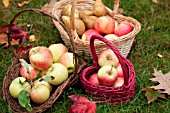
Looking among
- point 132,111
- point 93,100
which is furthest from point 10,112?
point 132,111

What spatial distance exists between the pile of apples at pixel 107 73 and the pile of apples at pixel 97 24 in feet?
0.91

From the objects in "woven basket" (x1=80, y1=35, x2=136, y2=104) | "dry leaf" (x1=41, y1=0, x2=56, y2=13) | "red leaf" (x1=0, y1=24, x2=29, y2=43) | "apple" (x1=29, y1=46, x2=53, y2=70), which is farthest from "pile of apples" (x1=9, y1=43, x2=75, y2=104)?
"dry leaf" (x1=41, y1=0, x2=56, y2=13)

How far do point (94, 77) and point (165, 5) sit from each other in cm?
149

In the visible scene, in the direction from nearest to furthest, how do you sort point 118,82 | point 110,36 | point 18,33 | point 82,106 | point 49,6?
point 82,106 → point 118,82 → point 110,36 → point 18,33 → point 49,6

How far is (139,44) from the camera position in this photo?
301 centimetres

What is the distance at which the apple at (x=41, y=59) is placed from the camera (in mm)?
A: 2383

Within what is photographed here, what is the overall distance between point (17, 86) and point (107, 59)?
1.99 ft

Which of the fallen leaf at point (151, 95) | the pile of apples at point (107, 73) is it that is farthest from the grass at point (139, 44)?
A: the pile of apples at point (107, 73)

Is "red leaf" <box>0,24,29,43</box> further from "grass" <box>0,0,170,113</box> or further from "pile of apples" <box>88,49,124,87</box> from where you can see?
"pile of apples" <box>88,49,124,87</box>

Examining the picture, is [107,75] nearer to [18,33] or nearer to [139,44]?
[139,44]

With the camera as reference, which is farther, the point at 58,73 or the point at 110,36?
the point at 110,36

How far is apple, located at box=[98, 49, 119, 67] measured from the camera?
7.89ft

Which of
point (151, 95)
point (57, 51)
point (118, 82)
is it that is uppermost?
point (57, 51)

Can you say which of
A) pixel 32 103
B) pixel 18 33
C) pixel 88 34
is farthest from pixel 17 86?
pixel 18 33
